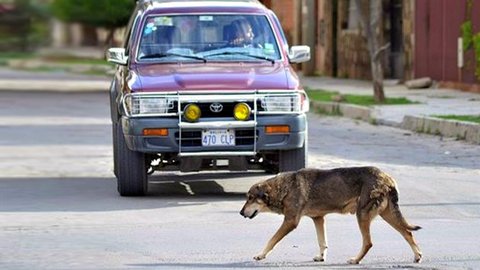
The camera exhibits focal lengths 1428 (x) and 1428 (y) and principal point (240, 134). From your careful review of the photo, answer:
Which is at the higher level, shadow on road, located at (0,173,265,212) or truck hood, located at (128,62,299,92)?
truck hood, located at (128,62,299,92)

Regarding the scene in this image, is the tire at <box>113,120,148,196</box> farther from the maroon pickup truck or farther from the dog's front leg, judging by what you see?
the dog's front leg

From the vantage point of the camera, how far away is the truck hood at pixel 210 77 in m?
13.4

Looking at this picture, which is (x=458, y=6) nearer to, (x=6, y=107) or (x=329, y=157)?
(x=6, y=107)

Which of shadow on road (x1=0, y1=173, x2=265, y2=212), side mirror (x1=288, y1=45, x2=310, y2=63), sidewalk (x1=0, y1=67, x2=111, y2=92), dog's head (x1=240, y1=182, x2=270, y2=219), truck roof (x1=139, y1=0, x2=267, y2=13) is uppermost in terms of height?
truck roof (x1=139, y1=0, x2=267, y2=13)

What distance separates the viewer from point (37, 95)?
3328 centimetres

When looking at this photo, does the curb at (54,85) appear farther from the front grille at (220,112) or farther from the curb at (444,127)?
the front grille at (220,112)

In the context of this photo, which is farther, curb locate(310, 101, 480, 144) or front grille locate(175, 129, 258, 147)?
curb locate(310, 101, 480, 144)

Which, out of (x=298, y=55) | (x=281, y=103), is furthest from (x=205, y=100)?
(x=298, y=55)

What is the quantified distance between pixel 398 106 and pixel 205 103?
39.7 ft

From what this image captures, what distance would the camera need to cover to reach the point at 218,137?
1327 cm

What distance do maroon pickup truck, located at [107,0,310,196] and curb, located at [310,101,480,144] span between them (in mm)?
5519

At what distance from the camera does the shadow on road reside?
43.4 feet

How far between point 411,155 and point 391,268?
819 cm

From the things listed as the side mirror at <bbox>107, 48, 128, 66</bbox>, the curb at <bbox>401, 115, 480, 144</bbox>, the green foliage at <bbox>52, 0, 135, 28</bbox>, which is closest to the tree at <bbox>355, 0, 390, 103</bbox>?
the curb at <bbox>401, 115, 480, 144</bbox>
